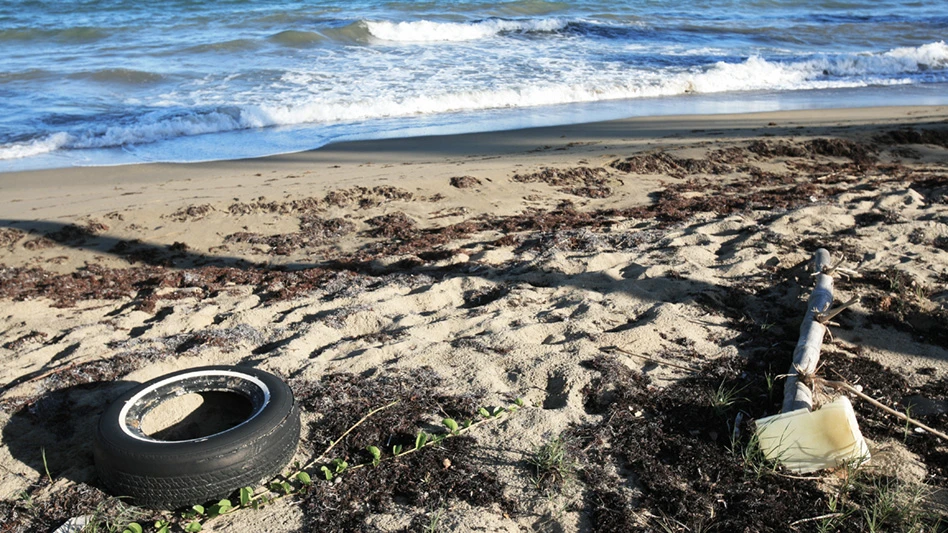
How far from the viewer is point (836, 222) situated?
18.7 ft

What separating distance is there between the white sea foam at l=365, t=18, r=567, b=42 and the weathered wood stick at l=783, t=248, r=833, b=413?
1512 cm

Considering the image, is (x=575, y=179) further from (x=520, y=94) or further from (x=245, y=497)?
(x=520, y=94)

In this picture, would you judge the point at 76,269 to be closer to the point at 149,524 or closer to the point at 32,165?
the point at 149,524

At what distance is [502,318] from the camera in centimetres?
427

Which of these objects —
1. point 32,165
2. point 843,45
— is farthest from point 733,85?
point 32,165

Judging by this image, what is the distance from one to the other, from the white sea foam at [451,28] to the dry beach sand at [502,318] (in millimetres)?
11120

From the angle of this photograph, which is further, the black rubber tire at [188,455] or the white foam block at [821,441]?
the white foam block at [821,441]

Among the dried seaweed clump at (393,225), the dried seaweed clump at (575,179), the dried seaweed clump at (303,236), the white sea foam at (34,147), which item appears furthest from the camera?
the white sea foam at (34,147)

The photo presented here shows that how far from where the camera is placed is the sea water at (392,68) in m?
10.7

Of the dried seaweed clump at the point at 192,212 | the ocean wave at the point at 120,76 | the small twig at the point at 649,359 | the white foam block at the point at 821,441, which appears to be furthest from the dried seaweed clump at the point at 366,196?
the ocean wave at the point at 120,76

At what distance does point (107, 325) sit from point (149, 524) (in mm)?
1995

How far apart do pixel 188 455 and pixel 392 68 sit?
12.6 m

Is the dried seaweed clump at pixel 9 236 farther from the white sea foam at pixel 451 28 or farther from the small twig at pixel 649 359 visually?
the white sea foam at pixel 451 28

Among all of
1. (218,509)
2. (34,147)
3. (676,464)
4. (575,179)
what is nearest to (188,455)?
(218,509)
